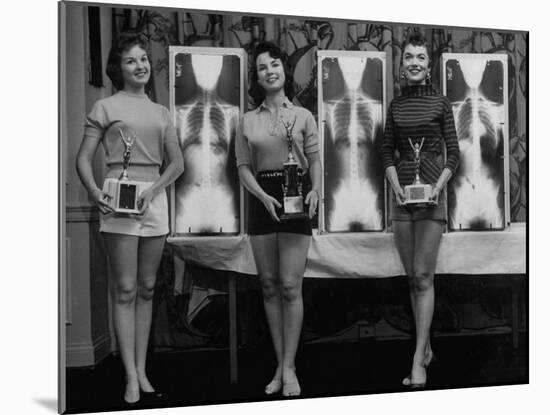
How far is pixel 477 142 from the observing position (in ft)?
17.3

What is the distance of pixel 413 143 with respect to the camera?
512cm

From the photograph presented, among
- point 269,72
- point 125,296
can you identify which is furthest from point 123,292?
point 269,72

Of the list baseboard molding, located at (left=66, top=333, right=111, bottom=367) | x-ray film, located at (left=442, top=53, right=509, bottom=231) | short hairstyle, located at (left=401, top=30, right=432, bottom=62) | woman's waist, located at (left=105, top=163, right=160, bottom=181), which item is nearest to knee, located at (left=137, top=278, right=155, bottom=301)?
baseboard molding, located at (left=66, top=333, right=111, bottom=367)

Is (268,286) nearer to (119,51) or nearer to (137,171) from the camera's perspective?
(137,171)

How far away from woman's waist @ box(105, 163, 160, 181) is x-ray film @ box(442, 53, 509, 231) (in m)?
1.76

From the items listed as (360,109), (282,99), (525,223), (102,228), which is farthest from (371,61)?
(102,228)

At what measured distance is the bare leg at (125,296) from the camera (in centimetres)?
472

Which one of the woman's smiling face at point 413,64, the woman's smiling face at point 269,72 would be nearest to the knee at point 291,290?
the woman's smiling face at point 269,72

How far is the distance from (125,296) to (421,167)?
6.07ft

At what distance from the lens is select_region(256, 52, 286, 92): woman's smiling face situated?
4910 millimetres

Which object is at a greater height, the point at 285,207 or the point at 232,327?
the point at 285,207

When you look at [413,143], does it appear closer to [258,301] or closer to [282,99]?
[282,99]

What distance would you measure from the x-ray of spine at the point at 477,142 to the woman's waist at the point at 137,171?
1761 mm

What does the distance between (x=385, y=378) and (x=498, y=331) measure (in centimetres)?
78
